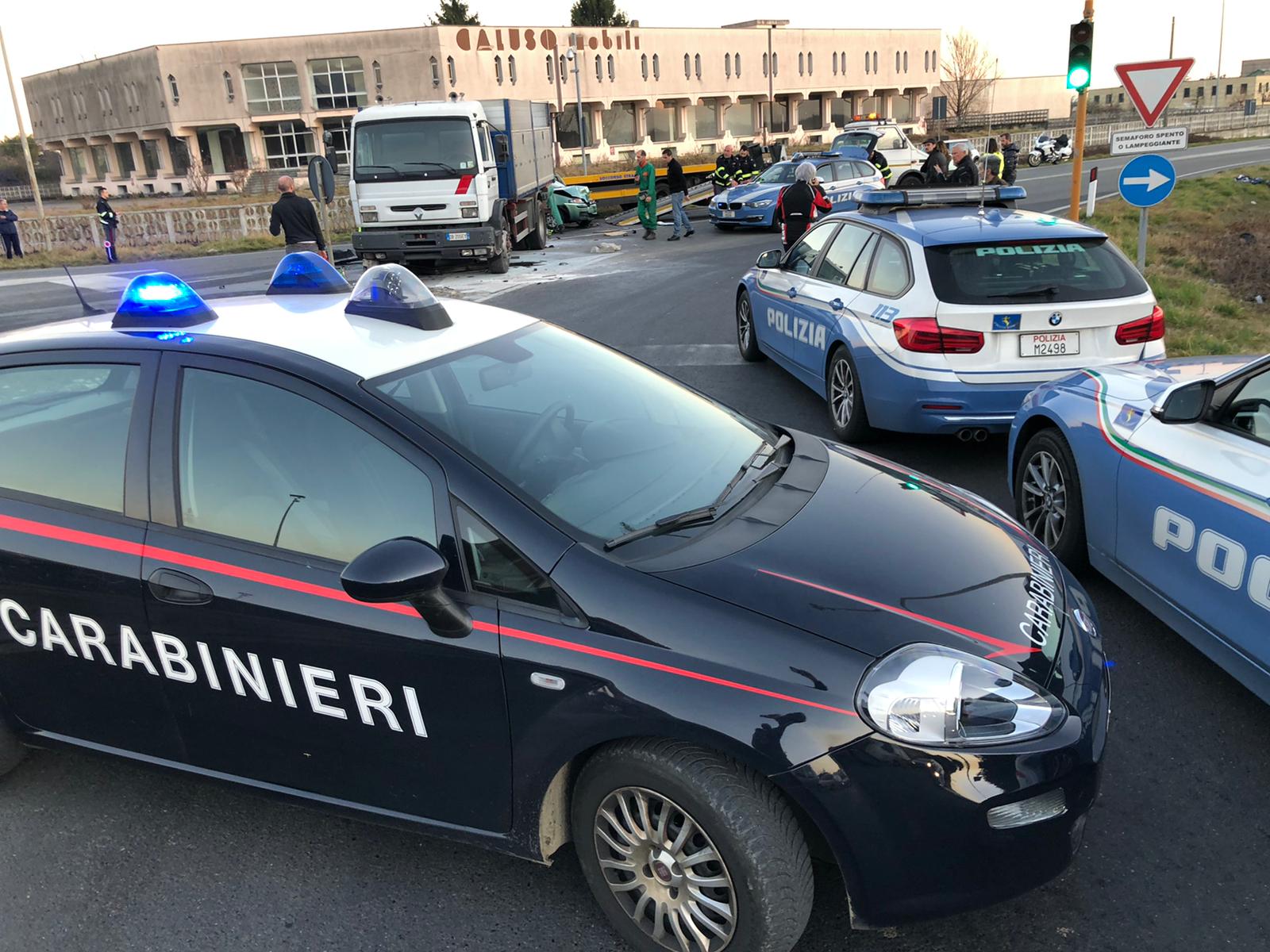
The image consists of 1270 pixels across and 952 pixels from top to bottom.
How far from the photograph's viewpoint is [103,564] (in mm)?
2873

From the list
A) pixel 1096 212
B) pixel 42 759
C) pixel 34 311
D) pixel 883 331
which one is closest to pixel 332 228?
pixel 34 311

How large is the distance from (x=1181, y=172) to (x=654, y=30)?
1703 inches

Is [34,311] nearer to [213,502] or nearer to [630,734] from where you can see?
[213,502]

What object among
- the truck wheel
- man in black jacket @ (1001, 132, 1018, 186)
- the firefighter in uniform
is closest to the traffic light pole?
man in black jacket @ (1001, 132, 1018, 186)

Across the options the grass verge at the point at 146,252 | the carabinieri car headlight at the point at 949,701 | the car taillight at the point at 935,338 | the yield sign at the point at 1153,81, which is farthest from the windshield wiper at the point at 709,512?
the grass verge at the point at 146,252

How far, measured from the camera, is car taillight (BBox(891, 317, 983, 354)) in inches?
240

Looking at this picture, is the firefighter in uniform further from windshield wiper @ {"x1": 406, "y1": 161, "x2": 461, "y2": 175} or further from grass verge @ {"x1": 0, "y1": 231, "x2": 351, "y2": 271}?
windshield wiper @ {"x1": 406, "y1": 161, "x2": 461, "y2": 175}

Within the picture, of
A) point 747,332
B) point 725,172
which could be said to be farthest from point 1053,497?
point 725,172

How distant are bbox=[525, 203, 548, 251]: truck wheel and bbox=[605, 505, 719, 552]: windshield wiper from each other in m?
19.9

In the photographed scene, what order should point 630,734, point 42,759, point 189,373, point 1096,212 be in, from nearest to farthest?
point 630,734 → point 189,373 → point 42,759 → point 1096,212

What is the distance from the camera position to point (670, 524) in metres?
2.80

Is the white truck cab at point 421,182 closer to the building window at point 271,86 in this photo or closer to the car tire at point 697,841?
the car tire at point 697,841

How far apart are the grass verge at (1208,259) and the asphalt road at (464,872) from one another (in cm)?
637

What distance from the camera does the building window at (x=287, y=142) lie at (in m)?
62.7
